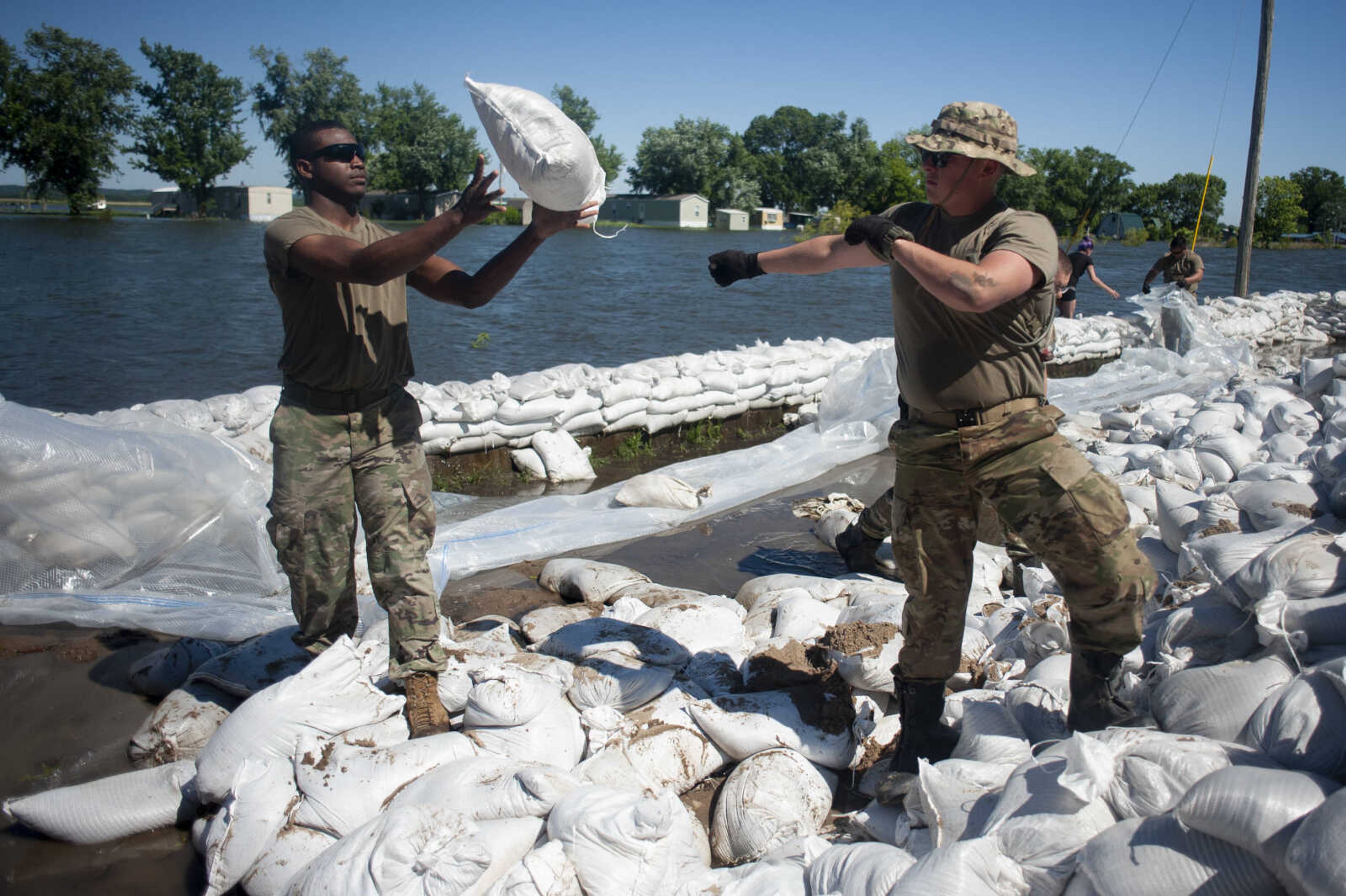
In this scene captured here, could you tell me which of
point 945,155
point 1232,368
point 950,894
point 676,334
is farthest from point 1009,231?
point 676,334

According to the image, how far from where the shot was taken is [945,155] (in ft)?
6.31

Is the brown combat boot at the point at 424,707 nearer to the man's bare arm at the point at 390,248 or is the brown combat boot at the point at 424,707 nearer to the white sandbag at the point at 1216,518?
the man's bare arm at the point at 390,248

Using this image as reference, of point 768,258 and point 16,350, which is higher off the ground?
point 768,258

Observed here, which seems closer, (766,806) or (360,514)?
(766,806)

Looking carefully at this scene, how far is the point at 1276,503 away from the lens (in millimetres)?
2996

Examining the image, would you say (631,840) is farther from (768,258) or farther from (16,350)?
(16,350)

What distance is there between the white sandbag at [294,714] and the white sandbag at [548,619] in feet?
2.11

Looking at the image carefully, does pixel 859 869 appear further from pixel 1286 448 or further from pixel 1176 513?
pixel 1286 448

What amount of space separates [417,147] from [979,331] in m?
58.2

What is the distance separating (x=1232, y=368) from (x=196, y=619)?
8615mm

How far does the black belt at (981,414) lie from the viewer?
189 centimetres

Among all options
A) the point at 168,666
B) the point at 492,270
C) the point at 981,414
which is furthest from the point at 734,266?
the point at 168,666

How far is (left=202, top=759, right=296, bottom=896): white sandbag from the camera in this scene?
6.09 feet

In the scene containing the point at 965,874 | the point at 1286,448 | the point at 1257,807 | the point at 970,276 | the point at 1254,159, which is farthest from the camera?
the point at 1254,159
